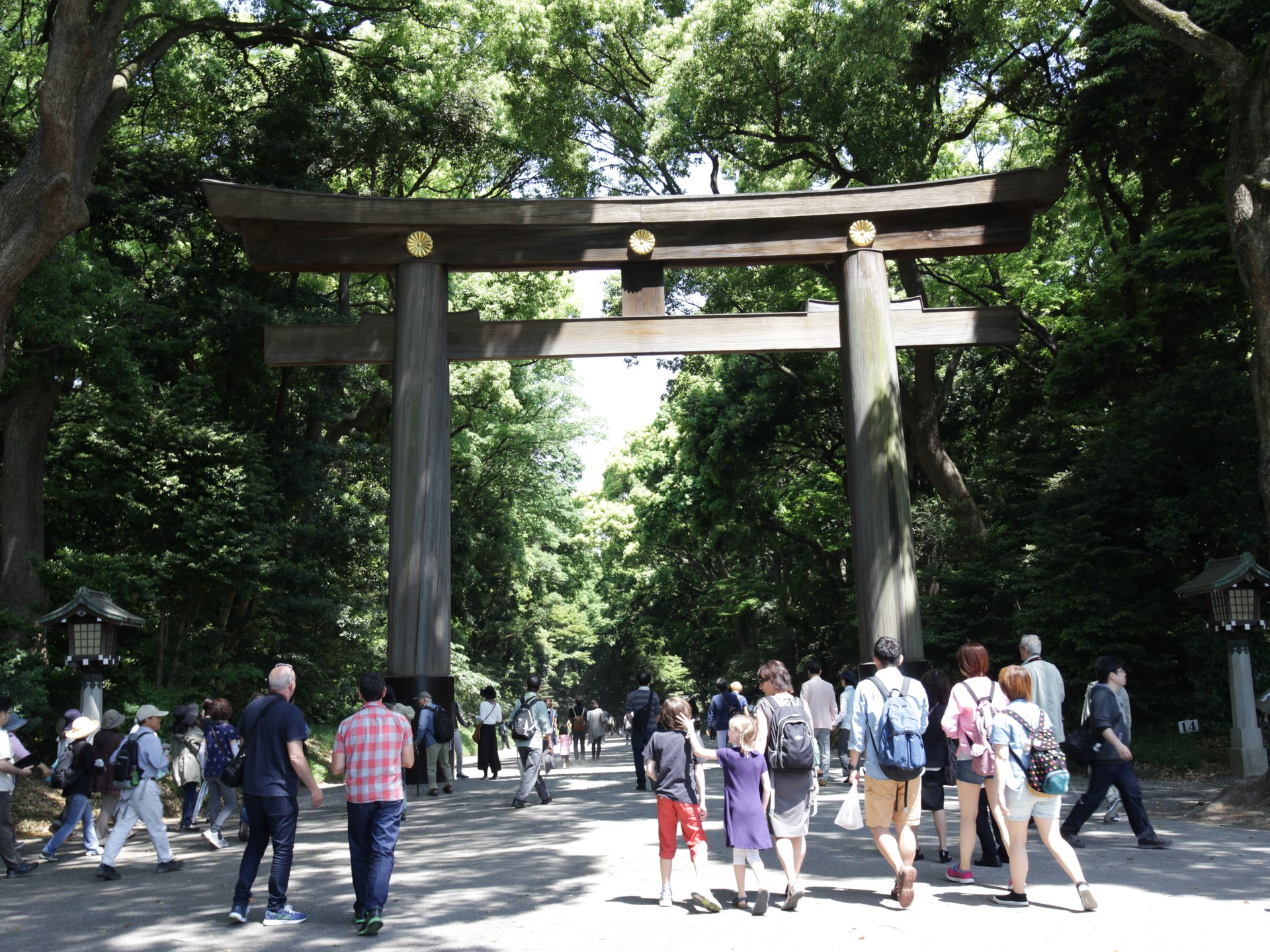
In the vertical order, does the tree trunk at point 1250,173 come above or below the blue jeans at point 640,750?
above

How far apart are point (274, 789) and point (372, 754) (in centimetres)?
70

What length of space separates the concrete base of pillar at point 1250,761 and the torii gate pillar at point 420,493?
9.58 meters

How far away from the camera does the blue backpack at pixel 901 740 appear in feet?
21.5

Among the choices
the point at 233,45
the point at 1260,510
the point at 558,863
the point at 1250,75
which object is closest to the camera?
the point at 558,863

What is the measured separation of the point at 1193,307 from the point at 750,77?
8375 millimetres

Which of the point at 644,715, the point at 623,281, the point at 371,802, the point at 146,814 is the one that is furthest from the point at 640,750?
the point at 371,802

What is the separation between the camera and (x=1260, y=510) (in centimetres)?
1542

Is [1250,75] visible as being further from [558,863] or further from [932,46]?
[558,863]

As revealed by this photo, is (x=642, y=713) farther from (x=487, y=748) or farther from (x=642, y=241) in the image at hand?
(x=642, y=241)

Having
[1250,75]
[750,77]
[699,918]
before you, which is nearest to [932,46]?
[750,77]

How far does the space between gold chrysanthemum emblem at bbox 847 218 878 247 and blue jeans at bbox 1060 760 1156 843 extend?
6.68 meters

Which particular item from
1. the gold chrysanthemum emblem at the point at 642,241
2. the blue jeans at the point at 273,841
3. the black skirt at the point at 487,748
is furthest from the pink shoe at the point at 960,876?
the black skirt at the point at 487,748

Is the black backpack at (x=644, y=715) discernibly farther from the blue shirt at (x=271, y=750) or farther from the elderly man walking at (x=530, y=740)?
the blue shirt at (x=271, y=750)

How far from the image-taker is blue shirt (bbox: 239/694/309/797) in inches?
254
